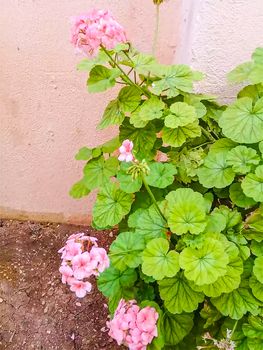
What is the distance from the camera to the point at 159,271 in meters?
1.06

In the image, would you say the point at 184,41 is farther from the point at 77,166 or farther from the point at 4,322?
the point at 4,322

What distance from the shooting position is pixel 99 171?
1.41m

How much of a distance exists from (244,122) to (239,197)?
0.19 metres

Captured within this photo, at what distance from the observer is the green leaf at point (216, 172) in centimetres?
118

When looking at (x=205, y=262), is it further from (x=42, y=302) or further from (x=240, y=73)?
(x=42, y=302)

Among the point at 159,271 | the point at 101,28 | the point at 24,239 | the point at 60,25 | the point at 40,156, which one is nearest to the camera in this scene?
the point at 159,271

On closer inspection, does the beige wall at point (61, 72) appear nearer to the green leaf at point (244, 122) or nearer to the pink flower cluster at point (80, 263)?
the green leaf at point (244, 122)

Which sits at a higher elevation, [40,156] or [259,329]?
[259,329]

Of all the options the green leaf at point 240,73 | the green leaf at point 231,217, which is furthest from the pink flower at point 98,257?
the green leaf at point 240,73

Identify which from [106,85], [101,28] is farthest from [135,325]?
[101,28]

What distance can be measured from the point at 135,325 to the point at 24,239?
1.16m

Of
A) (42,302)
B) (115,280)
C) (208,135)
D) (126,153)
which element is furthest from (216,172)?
(42,302)

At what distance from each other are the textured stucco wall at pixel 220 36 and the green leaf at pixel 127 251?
573mm

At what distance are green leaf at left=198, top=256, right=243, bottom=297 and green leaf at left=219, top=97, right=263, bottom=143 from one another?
31 centimetres
